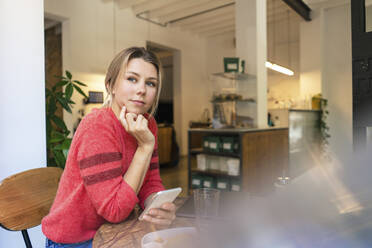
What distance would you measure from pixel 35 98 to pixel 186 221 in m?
1.16

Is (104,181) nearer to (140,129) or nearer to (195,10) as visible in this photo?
(140,129)

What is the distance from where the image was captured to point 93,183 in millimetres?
785

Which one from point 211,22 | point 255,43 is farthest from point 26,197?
point 211,22

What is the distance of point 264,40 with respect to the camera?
4.35 m

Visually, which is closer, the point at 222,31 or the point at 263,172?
the point at 263,172

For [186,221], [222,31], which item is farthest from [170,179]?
[222,31]

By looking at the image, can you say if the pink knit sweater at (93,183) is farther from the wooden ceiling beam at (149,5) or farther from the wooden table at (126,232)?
the wooden ceiling beam at (149,5)

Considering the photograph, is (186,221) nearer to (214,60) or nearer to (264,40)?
(264,40)

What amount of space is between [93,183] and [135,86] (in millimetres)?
371

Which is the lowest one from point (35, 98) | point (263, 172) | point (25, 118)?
point (263, 172)

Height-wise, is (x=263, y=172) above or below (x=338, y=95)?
below

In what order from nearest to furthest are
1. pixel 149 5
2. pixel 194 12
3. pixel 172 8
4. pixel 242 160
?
1. pixel 242 160
2. pixel 149 5
3. pixel 172 8
4. pixel 194 12

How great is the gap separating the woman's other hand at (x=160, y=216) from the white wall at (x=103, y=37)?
16.1 feet

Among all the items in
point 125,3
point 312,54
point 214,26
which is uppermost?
point 214,26
